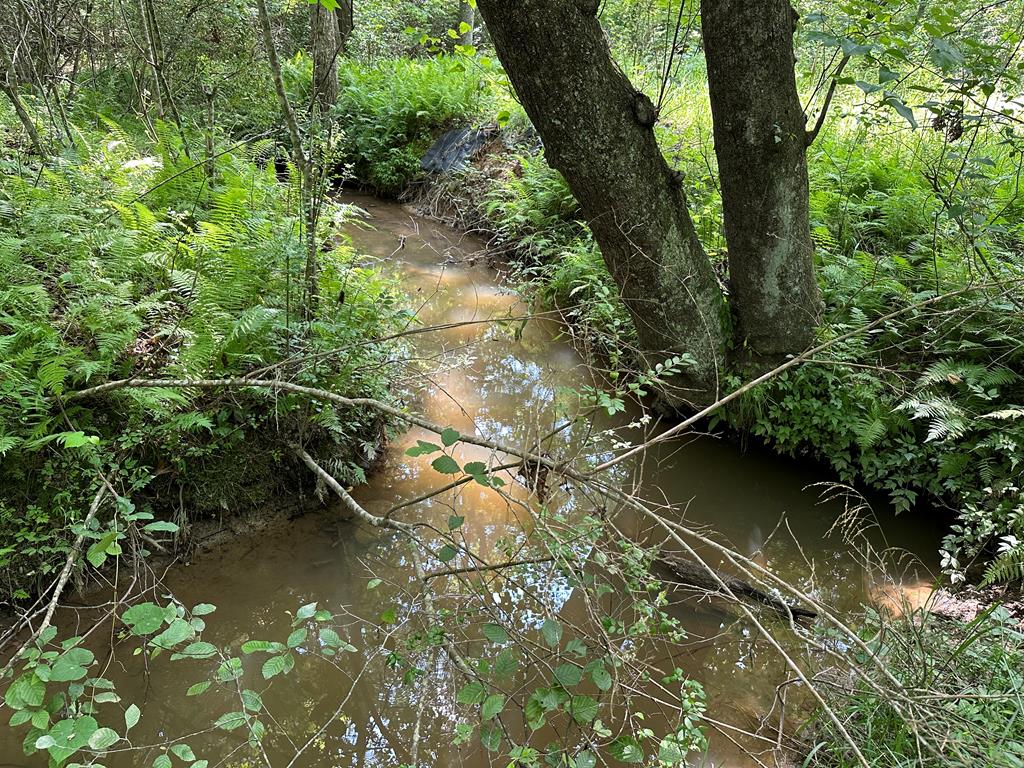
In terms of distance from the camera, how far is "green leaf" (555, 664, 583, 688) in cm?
179

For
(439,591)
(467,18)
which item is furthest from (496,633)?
(467,18)

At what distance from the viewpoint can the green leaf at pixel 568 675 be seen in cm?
179

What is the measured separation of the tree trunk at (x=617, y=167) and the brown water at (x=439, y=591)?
86cm

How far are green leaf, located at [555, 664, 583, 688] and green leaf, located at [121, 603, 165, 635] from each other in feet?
3.80

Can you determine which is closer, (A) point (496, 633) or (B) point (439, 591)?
(A) point (496, 633)

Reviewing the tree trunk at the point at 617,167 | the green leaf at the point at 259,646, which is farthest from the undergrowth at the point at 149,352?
the tree trunk at the point at 617,167

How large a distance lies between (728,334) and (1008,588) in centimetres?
209

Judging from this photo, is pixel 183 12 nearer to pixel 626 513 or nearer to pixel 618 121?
pixel 618 121

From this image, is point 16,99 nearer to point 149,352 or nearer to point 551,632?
point 149,352

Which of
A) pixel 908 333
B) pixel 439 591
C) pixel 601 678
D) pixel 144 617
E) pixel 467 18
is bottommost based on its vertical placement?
pixel 439 591

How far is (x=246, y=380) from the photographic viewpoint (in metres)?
2.84

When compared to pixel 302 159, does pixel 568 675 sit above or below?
below

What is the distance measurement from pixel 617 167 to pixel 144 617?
3043 millimetres

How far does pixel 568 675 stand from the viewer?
70.8 inches
